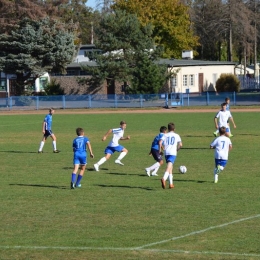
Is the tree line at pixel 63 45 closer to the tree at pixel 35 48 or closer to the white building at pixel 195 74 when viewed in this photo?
the tree at pixel 35 48

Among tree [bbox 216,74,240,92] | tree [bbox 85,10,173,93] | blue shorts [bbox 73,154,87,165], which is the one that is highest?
tree [bbox 85,10,173,93]

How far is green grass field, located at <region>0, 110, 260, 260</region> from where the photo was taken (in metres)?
11.5

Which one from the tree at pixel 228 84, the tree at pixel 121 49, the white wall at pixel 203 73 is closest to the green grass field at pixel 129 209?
the tree at pixel 121 49

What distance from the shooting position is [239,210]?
14.7 metres

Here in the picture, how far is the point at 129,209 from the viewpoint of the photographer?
15.1m

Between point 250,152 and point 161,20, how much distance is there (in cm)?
6344

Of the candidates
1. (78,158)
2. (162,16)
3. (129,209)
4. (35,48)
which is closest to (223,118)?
(78,158)

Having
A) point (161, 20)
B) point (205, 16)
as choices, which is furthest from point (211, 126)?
point (205, 16)

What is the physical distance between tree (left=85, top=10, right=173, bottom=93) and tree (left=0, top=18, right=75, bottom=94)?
3.59 metres

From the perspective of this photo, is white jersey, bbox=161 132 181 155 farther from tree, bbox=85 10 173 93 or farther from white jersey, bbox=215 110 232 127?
tree, bbox=85 10 173 93

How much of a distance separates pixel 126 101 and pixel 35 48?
1176 centimetres

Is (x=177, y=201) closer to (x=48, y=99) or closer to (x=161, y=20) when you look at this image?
(x=48, y=99)

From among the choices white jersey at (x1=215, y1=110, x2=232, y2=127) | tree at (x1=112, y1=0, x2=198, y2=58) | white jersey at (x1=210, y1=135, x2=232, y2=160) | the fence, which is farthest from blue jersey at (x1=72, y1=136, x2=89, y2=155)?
tree at (x1=112, y1=0, x2=198, y2=58)

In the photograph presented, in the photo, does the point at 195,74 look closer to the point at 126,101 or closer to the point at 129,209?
the point at 126,101
